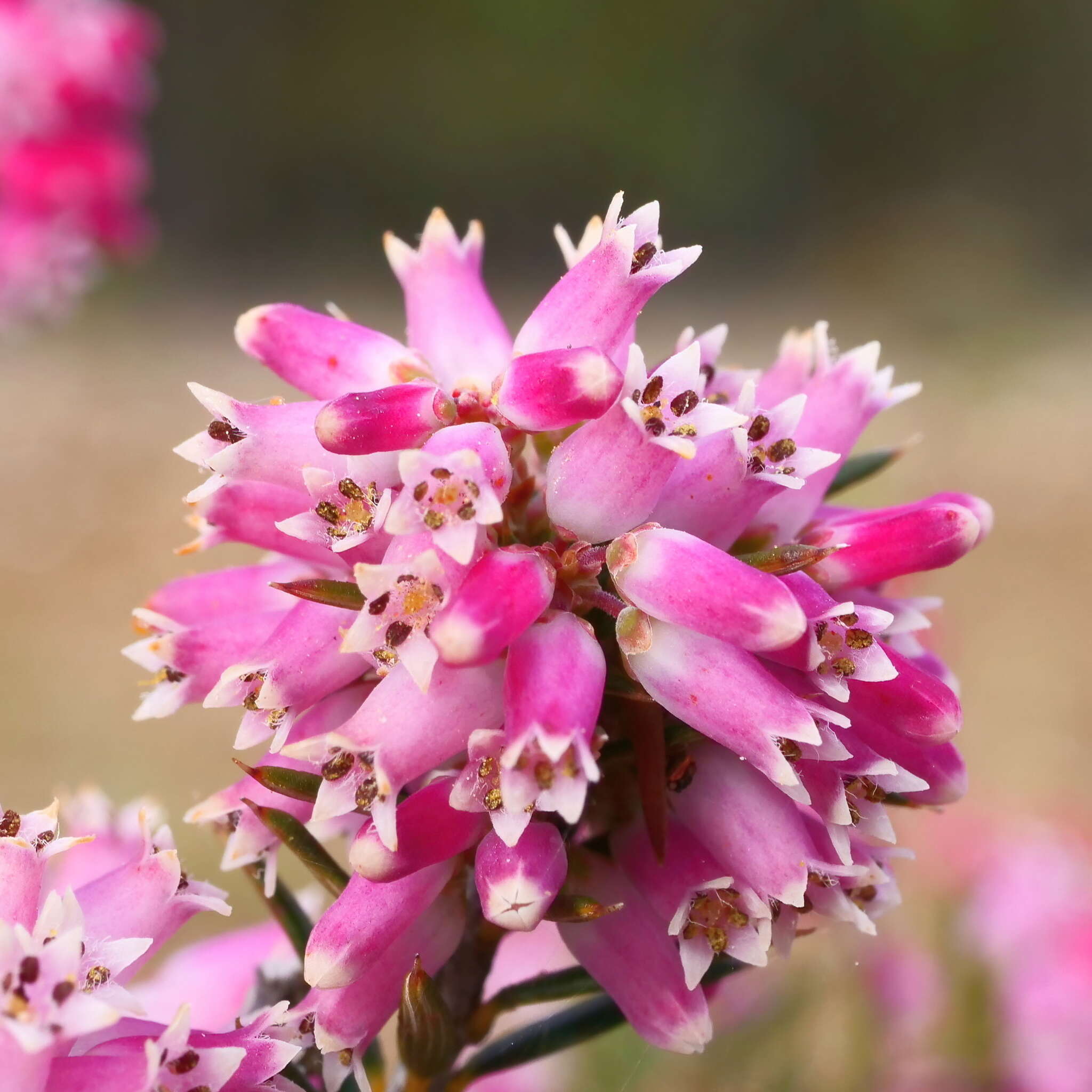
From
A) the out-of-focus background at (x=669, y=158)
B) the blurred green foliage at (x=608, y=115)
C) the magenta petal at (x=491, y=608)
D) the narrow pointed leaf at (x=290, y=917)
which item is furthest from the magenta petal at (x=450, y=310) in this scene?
the blurred green foliage at (x=608, y=115)

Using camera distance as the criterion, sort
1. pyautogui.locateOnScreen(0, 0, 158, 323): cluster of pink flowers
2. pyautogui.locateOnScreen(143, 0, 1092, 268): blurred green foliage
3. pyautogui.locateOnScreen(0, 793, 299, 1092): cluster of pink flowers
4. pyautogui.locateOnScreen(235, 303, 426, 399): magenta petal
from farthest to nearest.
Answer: pyautogui.locateOnScreen(143, 0, 1092, 268): blurred green foliage → pyautogui.locateOnScreen(0, 0, 158, 323): cluster of pink flowers → pyautogui.locateOnScreen(235, 303, 426, 399): magenta petal → pyautogui.locateOnScreen(0, 793, 299, 1092): cluster of pink flowers

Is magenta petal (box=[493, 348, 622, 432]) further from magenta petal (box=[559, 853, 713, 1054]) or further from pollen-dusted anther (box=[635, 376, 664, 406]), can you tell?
magenta petal (box=[559, 853, 713, 1054])

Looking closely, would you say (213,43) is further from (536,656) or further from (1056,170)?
(536,656)

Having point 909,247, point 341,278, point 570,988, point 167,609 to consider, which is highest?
point 909,247

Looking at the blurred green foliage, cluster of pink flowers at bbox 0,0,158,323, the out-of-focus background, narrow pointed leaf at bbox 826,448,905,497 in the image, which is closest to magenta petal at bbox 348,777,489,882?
narrow pointed leaf at bbox 826,448,905,497

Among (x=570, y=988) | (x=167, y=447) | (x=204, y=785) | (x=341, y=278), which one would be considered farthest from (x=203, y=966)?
(x=341, y=278)

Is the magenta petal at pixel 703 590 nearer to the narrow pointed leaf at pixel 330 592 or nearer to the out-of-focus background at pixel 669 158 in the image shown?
the narrow pointed leaf at pixel 330 592
